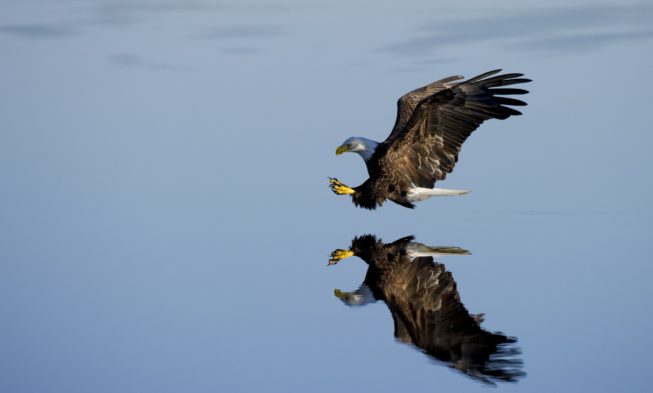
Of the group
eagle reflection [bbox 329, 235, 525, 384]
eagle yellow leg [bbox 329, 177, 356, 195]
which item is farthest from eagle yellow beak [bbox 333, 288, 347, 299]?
eagle yellow leg [bbox 329, 177, 356, 195]

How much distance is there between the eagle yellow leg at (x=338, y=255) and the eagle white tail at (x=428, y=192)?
4.78 ft

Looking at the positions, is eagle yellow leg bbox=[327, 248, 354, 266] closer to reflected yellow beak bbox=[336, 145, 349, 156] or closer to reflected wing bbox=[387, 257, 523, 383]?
reflected wing bbox=[387, 257, 523, 383]

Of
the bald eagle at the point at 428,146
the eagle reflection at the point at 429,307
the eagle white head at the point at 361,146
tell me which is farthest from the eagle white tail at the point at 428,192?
the eagle reflection at the point at 429,307

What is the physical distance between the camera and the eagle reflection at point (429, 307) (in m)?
5.01

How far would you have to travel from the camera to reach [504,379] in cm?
474

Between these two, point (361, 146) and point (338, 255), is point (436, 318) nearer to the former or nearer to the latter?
point (338, 255)

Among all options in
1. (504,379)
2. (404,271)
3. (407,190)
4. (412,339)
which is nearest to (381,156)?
(407,190)

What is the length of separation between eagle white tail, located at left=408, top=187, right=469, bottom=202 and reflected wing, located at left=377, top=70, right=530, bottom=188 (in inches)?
2.1

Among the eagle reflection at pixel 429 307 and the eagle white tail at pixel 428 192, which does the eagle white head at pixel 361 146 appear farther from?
the eagle reflection at pixel 429 307

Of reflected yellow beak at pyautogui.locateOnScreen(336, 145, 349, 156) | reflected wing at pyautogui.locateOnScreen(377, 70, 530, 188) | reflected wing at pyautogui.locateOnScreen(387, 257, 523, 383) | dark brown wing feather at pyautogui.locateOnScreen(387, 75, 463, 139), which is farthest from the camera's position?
dark brown wing feather at pyautogui.locateOnScreen(387, 75, 463, 139)

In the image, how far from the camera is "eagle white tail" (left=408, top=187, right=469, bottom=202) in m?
8.88

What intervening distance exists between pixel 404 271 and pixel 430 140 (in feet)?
6.88

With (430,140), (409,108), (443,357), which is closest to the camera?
(443,357)

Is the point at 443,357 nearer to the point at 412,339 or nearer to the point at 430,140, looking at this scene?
the point at 412,339
